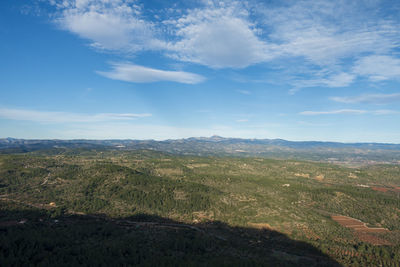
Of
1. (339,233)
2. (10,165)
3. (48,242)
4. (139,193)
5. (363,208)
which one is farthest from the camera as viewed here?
(10,165)

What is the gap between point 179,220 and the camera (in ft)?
385

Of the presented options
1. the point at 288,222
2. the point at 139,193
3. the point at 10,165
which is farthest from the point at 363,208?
the point at 10,165

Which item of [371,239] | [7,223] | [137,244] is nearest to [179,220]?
[137,244]

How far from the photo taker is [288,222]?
111 metres

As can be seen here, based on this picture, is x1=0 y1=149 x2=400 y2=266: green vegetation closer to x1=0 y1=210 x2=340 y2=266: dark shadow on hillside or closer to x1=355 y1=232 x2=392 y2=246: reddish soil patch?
x1=0 y1=210 x2=340 y2=266: dark shadow on hillside

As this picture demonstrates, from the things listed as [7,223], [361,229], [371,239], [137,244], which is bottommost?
[371,239]

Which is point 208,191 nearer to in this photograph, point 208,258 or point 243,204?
point 243,204

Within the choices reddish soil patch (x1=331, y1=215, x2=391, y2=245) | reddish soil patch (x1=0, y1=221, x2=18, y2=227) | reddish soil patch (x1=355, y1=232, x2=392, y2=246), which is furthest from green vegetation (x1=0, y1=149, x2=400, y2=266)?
reddish soil patch (x1=331, y1=215, x2=391, y2=245)

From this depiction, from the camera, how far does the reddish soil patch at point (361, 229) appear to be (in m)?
A: 98.4

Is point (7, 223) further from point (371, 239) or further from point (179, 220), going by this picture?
point (371, 239)

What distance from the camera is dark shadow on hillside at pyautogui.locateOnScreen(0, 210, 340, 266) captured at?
212 ft

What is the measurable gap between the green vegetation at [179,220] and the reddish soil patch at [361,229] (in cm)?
135

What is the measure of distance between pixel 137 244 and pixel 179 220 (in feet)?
132

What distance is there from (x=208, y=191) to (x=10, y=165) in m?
155
